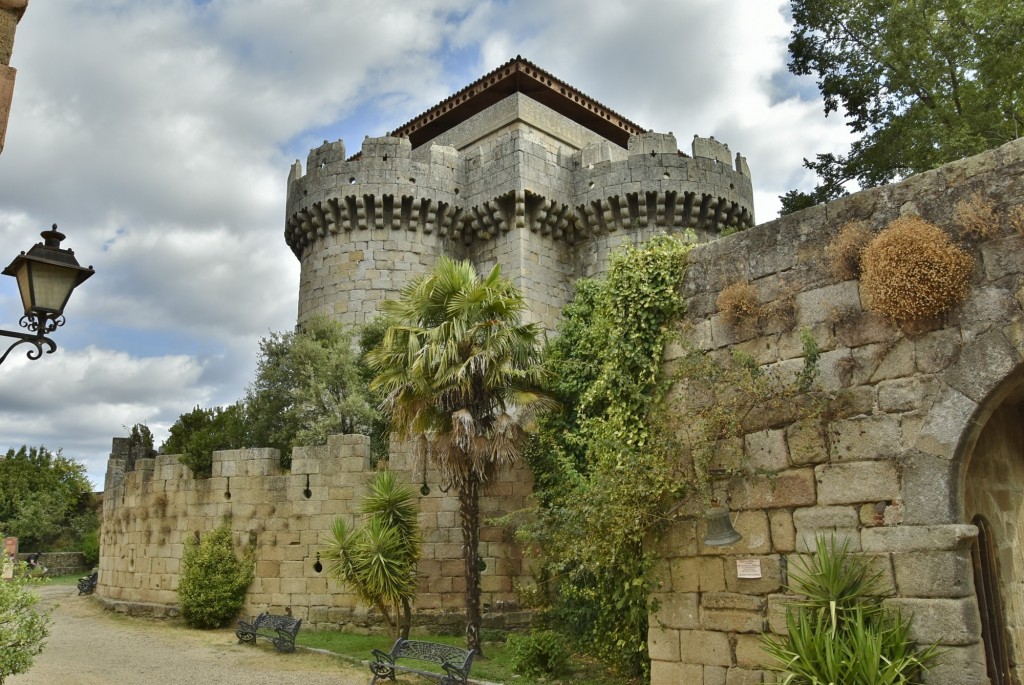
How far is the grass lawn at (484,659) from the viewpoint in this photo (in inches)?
391

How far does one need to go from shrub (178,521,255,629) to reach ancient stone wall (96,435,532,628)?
21cm

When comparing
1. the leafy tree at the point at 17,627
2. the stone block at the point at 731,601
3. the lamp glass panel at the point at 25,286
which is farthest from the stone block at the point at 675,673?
the lamp glass panel at the point at 25,286

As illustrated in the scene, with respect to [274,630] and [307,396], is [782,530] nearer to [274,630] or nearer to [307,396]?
[274,630]

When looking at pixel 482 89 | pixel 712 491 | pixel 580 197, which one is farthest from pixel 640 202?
pixel 712 491

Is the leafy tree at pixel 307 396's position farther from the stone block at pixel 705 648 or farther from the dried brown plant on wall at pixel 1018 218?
the dried brown plant on wall at pixel 1018 218

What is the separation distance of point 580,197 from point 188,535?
1288 centimetres

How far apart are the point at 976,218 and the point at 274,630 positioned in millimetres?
11560

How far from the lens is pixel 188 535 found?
15.8 meters

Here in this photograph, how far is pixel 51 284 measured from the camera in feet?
19.1

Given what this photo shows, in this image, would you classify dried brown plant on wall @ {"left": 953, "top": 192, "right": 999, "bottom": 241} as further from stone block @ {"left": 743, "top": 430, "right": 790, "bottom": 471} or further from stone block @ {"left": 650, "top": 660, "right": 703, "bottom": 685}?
stone block @ {"left": 650, "top": 660, "right": 703, "bottom": 685}

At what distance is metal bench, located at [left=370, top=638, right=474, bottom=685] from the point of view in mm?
9188

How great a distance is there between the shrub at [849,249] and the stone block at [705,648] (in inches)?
128

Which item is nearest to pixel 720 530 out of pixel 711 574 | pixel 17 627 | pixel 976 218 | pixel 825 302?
pixel 711 574

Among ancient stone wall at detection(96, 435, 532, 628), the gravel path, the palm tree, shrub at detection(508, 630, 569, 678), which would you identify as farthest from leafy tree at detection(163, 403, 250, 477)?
shrub at detection(508, 630, 569, 678)
